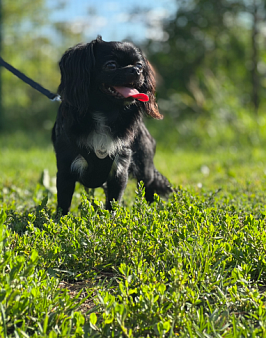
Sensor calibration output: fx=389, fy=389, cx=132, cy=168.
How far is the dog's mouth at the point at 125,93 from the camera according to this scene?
9.10 ft

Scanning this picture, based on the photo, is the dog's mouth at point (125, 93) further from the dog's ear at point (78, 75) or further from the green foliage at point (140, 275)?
the green foliage at point (140, 275)

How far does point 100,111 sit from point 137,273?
133 centimetres

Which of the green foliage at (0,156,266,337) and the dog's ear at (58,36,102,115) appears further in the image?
the dog's ear at (58,36,102,115)

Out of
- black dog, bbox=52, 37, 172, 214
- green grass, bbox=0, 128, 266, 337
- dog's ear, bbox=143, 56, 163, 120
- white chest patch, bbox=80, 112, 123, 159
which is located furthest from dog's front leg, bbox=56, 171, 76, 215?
dog's ear, bbox=143, 56, 163, 120

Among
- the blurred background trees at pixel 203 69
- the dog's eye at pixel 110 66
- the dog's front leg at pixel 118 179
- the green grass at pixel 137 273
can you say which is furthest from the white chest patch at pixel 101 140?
the blurred background trees at pixel 203 69

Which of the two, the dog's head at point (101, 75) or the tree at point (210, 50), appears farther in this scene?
the tree at point (210, 50)

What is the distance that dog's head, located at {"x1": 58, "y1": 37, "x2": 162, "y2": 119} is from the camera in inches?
108

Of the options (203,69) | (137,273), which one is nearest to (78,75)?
(137,273)

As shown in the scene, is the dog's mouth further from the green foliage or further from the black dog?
the green foliage

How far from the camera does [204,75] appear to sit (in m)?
10.7

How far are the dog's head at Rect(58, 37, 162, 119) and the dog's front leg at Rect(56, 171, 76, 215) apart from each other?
0.52m

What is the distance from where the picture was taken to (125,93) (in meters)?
2.79

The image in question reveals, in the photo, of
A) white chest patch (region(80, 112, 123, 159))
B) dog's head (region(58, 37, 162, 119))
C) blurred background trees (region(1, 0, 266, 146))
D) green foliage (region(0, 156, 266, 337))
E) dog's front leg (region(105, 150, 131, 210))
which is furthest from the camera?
blurred background trees (region(1, 0, 266, 146))

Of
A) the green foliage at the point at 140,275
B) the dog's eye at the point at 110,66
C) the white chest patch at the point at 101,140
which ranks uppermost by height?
the dog's eye at the point at 110,66
